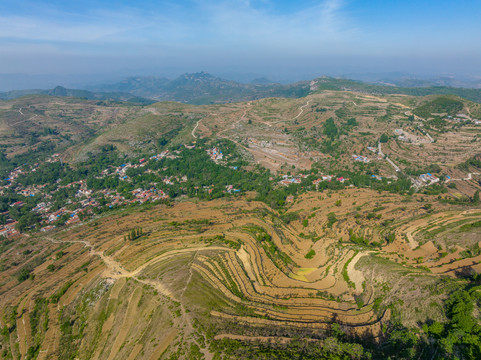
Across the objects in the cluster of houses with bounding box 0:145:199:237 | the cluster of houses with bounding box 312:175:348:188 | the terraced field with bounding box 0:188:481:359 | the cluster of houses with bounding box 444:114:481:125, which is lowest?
the cluster of houses with bounding box 0:145:199:237

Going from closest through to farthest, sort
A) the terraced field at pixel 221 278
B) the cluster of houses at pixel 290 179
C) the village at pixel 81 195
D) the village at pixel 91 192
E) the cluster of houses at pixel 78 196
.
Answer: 1. the terraced field at pixel 221 278
2. the village at pixel 81 195
3. the cluster of houses at pixel 78 196
4. the village at pixel 91 192
5. the cluster of houses at pixel 290 179

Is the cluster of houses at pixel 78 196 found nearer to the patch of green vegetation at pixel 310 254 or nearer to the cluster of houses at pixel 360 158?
the patch of green vegetation at pixel 310 254

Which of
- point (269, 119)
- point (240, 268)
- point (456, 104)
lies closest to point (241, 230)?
point (240, 268)

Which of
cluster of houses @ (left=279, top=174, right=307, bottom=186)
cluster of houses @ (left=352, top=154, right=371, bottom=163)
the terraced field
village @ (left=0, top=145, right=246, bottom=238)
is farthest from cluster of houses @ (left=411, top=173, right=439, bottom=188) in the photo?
village @ (left=0, top=145, right=246, bottom=238)

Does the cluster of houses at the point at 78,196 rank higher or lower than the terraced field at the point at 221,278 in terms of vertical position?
lower

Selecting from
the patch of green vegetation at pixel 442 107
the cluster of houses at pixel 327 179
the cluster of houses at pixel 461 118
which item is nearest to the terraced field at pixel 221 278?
the cluster of houses at pixel 327 179

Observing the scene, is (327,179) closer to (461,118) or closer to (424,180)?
(424,180)

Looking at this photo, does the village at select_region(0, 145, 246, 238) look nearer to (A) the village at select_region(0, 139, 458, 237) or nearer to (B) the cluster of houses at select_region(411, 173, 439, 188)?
(A) the village at select_region(0, 139, 458, 237)

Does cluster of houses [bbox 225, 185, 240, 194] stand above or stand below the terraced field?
below

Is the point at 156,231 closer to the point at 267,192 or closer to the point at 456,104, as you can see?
the point at 267,192
